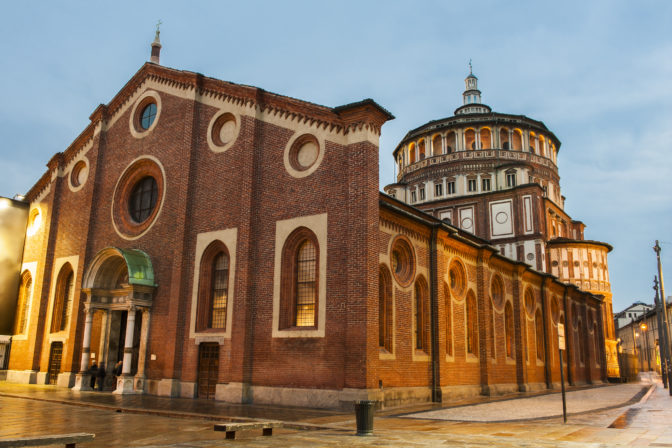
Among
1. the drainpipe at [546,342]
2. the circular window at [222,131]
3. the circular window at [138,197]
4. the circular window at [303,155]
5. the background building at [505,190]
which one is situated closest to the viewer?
the circular window at [303,155]

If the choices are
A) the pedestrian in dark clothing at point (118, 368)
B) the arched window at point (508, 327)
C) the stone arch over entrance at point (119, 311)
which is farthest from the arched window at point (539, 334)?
the pedestrian in dark clothing at point (118, 368)

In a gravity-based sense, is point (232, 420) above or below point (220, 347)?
below

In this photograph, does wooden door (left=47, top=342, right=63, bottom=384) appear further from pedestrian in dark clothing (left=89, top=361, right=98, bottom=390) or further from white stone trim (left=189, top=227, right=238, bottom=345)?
white stone trim (left=189, top=227, right=238, bottom=345)

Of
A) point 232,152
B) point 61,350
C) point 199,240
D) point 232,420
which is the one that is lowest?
point 232,420

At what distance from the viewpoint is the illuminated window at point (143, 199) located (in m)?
26.0

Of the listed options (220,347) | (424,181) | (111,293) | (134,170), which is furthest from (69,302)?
(424,181)

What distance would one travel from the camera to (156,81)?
2686cm

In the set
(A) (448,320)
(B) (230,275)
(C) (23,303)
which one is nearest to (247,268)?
(B) (230,275)

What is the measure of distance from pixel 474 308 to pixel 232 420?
16.0m

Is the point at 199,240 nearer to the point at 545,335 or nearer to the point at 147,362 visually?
the point at 147,362

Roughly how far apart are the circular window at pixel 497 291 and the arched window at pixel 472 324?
2.82 m

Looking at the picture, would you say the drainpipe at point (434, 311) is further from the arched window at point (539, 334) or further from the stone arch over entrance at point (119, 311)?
the arched window at point (539, 334)

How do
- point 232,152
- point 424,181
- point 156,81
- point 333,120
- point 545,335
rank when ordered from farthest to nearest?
point 424,181, point 545,335, point 156,81, point 232,152, point 333,120

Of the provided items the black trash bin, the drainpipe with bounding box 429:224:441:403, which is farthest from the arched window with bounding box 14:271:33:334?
the black trash bin
